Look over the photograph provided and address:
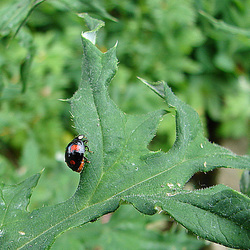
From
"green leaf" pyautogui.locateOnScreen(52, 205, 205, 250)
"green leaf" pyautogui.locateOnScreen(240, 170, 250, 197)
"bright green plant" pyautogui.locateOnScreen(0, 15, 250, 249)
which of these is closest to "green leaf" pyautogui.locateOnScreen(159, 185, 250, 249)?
"bright green plant" pyautogui.locateOnScreen(0, 15, 250, 249)

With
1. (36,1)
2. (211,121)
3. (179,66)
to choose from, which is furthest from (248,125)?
(36,1)

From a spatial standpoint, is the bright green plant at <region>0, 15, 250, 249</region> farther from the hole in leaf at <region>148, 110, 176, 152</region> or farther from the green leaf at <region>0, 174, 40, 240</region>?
the hole in leaf at <region>148, 110, 176, 152</region>

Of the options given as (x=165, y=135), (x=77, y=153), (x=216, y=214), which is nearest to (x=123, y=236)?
(x=77, y=153)

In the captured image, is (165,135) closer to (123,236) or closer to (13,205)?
(123,236)

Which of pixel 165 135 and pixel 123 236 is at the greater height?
pixel 123 236

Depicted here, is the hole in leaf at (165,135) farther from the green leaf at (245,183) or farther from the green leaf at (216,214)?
the green leaf at (216,214)

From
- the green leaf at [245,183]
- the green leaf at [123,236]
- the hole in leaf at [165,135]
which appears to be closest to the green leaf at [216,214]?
the green leaf at [245,183]

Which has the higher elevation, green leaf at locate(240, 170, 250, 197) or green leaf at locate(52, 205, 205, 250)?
green leaf at locate(240, 170, 250, 197)
